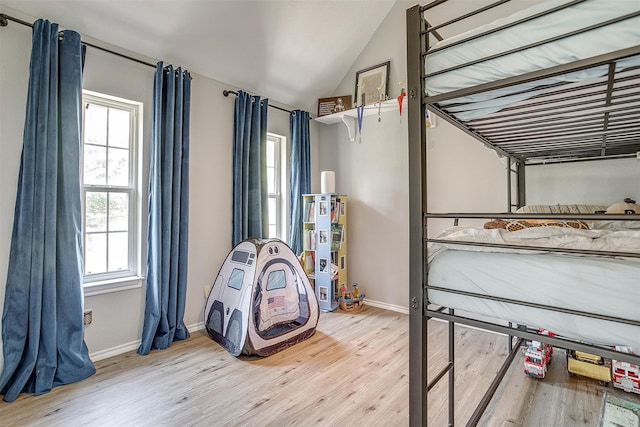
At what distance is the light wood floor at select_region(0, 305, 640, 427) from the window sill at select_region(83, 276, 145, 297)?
0.49m

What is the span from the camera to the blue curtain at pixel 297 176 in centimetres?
371

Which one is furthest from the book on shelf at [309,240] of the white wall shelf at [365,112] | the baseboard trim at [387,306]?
the white wall shelf at [365,112]

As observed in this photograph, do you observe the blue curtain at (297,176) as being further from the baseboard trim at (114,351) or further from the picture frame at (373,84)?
the baseboard trim at (114,351)

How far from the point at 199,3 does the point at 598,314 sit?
9.63 ft

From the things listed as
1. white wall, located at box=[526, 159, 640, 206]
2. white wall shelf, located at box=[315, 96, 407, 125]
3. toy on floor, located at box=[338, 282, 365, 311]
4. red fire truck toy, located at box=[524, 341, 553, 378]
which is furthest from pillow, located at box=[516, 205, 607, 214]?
toy on floor, located at box=[338, 282, 365, 311]

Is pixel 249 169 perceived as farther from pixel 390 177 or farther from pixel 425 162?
pixel 425 162

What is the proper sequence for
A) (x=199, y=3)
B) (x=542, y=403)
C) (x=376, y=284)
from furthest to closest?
(x=376, y=284) → (x=199, y=3) → (x=542, y=403)

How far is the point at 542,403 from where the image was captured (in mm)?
1826

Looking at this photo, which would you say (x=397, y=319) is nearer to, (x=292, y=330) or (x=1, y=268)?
(x=292, y=330)

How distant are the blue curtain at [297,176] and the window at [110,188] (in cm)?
161

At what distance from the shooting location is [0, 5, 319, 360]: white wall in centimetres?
196

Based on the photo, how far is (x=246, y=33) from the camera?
9.28 ft

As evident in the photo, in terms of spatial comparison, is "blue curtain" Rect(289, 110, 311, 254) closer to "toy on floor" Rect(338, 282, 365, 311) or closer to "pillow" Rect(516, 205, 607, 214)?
"toy on floor" Rect(338, 282, 365, 311)

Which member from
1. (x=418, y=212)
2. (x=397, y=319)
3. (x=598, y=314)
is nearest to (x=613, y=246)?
(x=598, y=314)
